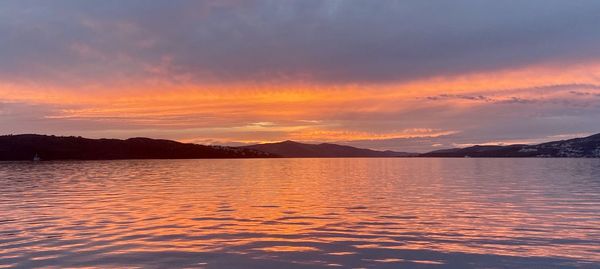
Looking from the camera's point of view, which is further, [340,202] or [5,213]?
[340,202]

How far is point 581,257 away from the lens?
73.9 ft

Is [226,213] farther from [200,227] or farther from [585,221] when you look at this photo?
[585,221]

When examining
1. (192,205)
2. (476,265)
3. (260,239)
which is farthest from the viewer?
(192,205)

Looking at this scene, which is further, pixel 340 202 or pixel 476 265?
pixel 340 202

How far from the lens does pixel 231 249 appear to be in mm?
24562

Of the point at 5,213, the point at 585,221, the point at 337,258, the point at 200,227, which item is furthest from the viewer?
the point at 5,213

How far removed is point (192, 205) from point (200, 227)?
13659mm

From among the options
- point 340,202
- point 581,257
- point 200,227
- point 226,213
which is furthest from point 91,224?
point 581,257

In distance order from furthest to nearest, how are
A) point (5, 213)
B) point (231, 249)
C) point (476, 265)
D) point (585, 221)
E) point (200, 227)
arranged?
point (5, 213) < point (585, 221) < point (200, 227) < point (231, 249) < point (476, 265)

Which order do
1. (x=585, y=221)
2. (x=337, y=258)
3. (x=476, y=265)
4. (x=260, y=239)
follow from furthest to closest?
(x=585, y=221)
(x=260, y=239)
(x=337, y=258)
(x=476, y=265)

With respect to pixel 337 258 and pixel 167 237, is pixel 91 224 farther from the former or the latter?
pixel 337 258

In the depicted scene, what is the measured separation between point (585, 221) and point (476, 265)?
702 inches

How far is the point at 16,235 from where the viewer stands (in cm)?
2847

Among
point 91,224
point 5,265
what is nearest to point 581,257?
point 5,265
